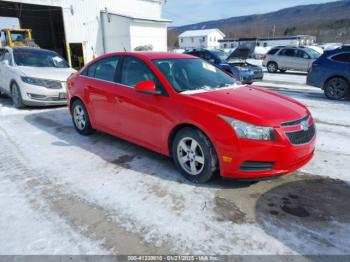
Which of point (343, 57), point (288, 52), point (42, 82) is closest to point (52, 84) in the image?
point (42, 82)

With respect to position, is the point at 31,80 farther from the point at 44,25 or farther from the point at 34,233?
the point at 44,25

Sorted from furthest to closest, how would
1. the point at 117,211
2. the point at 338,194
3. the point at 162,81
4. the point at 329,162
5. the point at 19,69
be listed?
1. the point at 19,69
2. the point at 329,162
3. the point at 162,81
4. the point at 338,194
5. the point at 117,211

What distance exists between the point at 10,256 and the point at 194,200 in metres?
1.86

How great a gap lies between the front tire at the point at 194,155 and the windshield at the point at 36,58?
6.79m

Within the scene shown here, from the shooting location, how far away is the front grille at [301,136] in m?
3.33

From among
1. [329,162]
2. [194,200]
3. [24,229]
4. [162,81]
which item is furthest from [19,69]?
[329,162]

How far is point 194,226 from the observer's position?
2912 mm

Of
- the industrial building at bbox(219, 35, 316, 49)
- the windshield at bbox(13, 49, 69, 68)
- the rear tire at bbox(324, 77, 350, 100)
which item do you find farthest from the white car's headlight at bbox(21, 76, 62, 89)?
the industrial building at bbox(219, 35, 316, 49)

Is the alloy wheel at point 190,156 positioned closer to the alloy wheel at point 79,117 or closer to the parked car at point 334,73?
the alloy wheel at point 79,117

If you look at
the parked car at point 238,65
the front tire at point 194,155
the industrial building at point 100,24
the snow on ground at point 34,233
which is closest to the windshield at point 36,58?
the parked car at point 238,65

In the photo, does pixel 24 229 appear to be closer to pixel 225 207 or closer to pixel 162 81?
pixel 225 207

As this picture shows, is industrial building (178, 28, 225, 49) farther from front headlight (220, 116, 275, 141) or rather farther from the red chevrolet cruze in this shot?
front headlight (220, 116, 275, 141)

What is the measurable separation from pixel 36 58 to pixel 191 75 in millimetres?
6518

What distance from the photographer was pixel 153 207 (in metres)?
3.24
